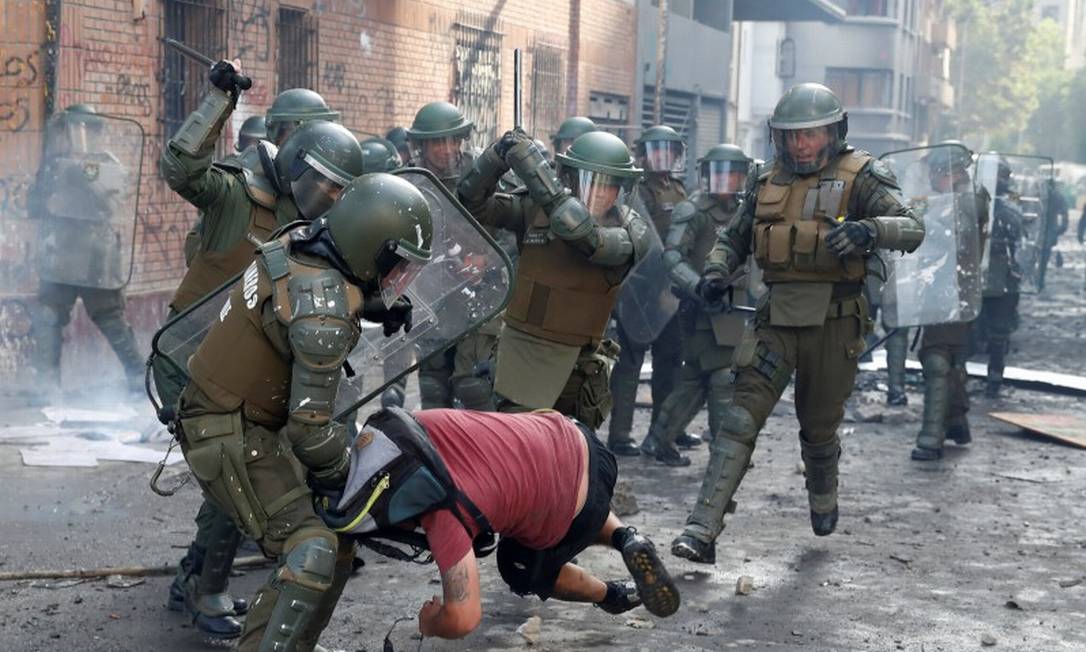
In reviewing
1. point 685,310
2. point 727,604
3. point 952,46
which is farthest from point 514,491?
point 952,46

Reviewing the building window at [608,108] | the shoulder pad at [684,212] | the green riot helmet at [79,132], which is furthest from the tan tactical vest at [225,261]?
the building window at [608,108]

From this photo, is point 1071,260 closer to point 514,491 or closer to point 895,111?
point 895,111

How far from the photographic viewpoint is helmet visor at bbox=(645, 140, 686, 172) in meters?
8.92

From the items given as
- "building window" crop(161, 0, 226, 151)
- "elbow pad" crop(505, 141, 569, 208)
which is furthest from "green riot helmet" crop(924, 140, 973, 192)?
"building window" crop(161, 0, 226, 151)

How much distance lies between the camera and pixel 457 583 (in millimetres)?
3908

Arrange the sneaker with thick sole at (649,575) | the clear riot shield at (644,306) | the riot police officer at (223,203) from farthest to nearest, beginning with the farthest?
the clear riot shield at (644,306) → the riot police officer at (223,203) → the sneaker with thick sole at (649,575)

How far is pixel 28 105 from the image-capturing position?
9.56m

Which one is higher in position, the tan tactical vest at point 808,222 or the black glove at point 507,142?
the black glove at point 507,142

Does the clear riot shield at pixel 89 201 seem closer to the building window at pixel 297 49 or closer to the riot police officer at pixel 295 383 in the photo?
the building window at pixel 297 49

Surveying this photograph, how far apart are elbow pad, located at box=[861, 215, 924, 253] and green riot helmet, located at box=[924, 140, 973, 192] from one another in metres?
2.10

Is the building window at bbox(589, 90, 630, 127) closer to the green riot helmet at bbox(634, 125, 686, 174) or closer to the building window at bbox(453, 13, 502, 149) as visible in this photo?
the building window at bbox(453, 13, 502, 149)

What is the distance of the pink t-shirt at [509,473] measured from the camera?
3.96 metres

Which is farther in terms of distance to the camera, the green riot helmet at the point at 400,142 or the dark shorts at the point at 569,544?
the green riot helmet at the point at 400,142

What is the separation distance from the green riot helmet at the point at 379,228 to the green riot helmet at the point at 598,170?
6.74 feet
